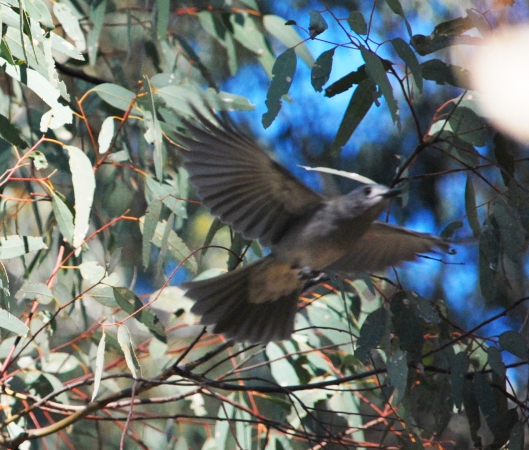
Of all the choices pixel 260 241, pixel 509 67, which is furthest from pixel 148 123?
pixel 509 67

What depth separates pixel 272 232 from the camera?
248 cm

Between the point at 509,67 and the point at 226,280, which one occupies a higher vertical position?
the point at 509,67

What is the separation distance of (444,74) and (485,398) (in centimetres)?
89

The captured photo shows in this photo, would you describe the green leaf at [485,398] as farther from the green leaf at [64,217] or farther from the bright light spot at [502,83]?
the green leaf at [64,217]

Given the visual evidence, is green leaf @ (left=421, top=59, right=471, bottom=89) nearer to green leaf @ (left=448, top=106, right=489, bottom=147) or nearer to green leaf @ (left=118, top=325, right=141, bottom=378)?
green leaf @ (left=448, top=106, right=489, bottom=147)

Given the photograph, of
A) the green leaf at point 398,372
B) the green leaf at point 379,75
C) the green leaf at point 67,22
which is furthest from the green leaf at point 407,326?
the green leaf at point 67,22

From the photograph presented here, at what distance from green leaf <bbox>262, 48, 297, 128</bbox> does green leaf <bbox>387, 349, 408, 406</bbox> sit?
672 millimetres

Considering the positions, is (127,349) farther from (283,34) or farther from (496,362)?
(283,34)

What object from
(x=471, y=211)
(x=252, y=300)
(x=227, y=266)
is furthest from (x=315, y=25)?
(x=252, y=300)

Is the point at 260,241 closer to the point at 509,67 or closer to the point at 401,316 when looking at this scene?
the point at 401,316

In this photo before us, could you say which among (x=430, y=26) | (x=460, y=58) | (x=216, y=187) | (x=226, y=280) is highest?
(x=430, y=26)

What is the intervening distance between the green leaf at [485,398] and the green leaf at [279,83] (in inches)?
35.1

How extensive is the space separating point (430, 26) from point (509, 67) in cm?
185

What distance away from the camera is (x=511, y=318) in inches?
157
